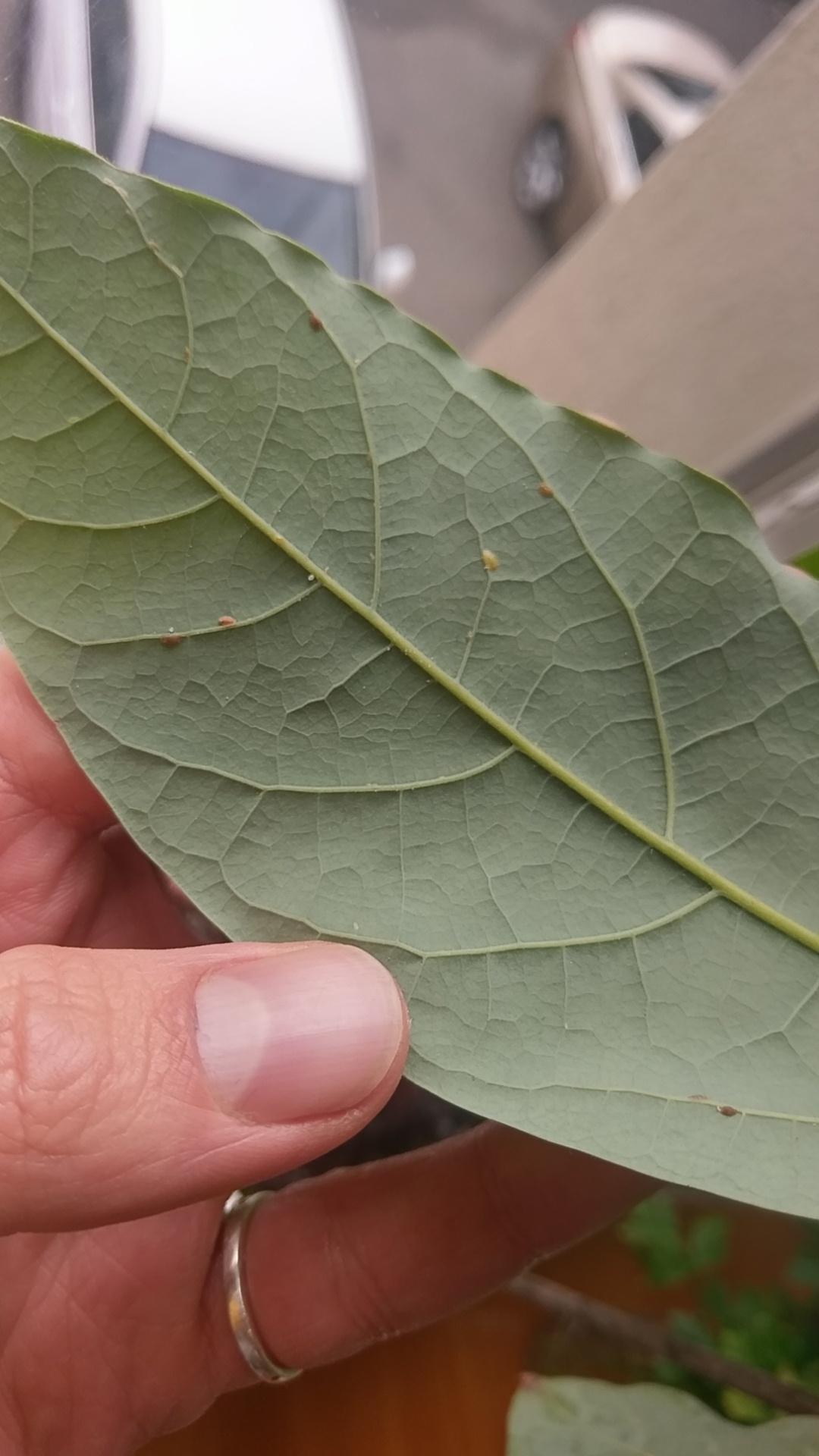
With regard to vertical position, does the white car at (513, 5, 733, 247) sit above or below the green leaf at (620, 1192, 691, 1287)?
above

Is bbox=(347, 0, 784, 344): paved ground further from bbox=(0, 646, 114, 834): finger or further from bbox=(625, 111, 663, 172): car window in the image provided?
bbox=(0, 646, 114, 834): finger

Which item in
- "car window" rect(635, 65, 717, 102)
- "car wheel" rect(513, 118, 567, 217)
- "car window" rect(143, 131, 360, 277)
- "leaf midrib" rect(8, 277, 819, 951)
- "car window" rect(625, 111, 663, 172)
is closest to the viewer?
"leaf midrib" rect(8, 277, 819, 951)

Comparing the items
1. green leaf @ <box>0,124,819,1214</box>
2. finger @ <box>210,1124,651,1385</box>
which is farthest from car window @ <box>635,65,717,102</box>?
finger @ <box>210,1124,651,1385</box>

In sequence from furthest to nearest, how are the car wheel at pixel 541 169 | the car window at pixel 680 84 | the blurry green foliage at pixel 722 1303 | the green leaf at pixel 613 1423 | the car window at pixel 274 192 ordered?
the car wheel at pixel 541 169, the car window at pixel 680 84, the car window at pixel 274 192, the blurry green foliage at pixel 722 1303, the green leaf at pixel 613 1423

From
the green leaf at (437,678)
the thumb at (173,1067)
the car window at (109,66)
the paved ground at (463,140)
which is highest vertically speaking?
the paved ground at (463,140)

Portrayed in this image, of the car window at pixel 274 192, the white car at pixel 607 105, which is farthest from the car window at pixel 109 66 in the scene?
the white car at pixel 607 105

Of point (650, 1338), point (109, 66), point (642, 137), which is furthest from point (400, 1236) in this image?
point (642, 137)

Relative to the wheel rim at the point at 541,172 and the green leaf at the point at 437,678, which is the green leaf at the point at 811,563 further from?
the wheel rim at the point at 541,172
